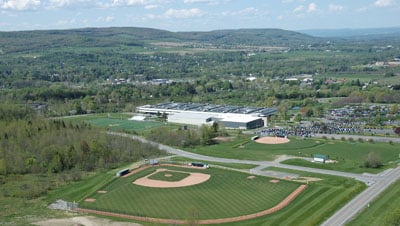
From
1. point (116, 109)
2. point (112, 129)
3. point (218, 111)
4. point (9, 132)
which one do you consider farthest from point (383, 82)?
point (9, 132)

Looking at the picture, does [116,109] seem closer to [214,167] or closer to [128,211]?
[214,167]

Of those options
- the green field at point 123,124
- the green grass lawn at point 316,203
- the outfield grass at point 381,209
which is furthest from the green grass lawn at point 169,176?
the green field at point 123,124

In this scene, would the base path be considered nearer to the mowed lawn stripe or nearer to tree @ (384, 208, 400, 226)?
the mowed lawn stripe

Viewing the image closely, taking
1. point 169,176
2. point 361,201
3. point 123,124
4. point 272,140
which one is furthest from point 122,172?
point 123,124

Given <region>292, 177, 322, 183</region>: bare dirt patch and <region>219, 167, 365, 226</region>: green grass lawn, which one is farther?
<region>292, 177, 322, 183</region>: bare dirt patch

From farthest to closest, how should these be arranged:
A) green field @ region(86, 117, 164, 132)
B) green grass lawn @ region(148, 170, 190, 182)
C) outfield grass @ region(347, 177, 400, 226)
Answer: green field @ region(86, 117, 164, 132) → green grass lawn @ region(148, 170, 190, 182) → outfield grass @ region(347, 177, 400, 226)

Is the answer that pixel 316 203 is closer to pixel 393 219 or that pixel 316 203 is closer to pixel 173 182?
pixel 393 219

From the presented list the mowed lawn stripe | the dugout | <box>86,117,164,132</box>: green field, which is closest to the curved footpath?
the mowed lawn stripe
